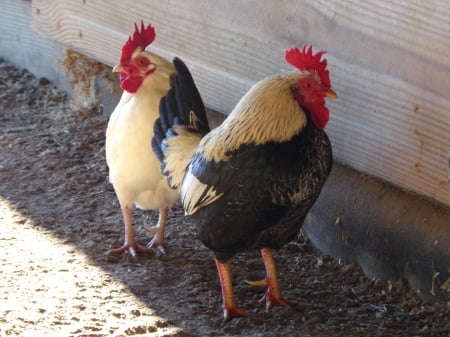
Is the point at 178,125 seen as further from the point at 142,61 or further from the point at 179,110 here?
the point at 142,61

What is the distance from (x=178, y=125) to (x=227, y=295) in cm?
69

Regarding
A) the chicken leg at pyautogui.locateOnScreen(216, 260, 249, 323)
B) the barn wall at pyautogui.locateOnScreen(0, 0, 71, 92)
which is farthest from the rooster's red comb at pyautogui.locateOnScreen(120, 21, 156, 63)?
the barn wall at pyautogui.locateOnScreen(0, 0, 71, 92)

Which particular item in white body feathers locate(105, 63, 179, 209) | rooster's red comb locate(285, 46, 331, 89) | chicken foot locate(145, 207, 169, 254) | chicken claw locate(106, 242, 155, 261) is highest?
rooster's red comb locate(285, 46, 331, 89)

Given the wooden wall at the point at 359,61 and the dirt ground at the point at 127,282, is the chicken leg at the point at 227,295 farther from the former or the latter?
the wooden wall at the point at 359,61

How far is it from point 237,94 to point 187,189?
0.77 meters

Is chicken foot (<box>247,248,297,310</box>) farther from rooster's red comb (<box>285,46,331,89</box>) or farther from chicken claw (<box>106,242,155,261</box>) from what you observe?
rooster's red comb (<box>285,46,331,89</box>)

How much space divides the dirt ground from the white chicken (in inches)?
9.2

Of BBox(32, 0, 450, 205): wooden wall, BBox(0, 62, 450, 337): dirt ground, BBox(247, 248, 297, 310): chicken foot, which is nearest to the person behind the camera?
BBox(32, 0, 450, 205): wooden wall

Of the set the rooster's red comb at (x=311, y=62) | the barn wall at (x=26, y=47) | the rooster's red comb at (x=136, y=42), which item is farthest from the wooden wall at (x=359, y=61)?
the barn wall at (x=26, y=47)

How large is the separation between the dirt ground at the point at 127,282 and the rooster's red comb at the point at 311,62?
0.88 metres

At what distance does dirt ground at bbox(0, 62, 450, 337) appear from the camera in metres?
3.13

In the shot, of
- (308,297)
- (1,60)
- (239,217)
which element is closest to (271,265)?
(308,297)

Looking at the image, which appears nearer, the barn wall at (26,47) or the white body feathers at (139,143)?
the white body feathers at (139,143)

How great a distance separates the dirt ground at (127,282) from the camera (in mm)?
3135
